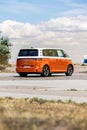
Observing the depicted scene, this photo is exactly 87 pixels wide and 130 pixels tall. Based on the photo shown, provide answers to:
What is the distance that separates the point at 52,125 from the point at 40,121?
42cm

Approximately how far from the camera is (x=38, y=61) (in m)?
33.9

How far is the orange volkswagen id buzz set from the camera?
33.9 m

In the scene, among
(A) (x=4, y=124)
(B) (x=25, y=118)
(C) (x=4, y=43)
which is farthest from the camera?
(C) (x=4, y=43)

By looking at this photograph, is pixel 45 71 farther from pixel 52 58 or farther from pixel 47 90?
pixel 47 90

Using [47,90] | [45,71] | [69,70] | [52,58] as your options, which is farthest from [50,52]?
[47,90]

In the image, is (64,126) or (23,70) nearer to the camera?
(64,126)

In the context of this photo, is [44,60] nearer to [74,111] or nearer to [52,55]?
[52,55]

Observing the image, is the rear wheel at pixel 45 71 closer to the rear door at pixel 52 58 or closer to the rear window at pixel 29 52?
the rear door at pixel 52 58

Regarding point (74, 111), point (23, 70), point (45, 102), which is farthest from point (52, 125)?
point (23, 70)

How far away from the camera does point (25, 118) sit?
926cm

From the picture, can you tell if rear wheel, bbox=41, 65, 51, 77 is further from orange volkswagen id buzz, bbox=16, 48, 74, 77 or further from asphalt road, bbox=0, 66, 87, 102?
asphalt road, bbox=0, 66, 87, 102

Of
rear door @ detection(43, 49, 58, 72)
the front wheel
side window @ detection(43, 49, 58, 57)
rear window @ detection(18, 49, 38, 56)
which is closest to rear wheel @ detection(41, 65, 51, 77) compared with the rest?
rear door @ detection(43, 49, 58, 72)

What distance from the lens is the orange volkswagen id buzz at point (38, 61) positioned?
33938 millimetres

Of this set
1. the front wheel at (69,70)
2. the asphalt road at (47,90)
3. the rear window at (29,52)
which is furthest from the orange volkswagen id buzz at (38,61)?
the asphalt road at (47,90)
